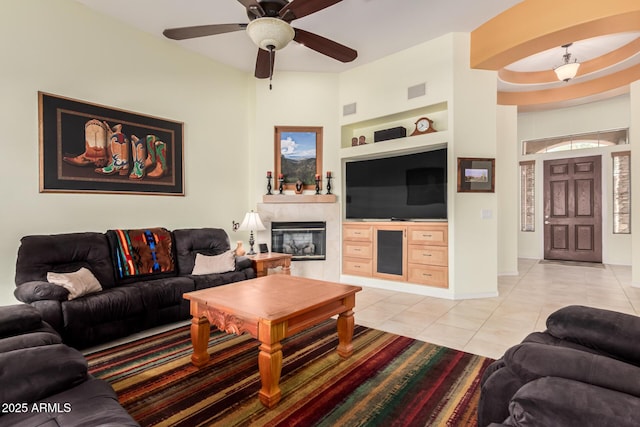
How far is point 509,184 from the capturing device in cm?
596

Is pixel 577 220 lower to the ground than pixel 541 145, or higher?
lower

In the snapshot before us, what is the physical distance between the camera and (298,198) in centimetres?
A: 503

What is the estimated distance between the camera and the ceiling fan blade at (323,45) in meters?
2.86

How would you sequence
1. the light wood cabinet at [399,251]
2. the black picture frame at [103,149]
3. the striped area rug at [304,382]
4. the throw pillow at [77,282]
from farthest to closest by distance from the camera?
the light wood cabinet at [399,251] → the black picture frame at [103,149] → the throw pillow at [77,282] → the striped area rug at [304,382]

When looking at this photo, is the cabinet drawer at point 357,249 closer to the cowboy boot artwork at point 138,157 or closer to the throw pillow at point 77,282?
the cowboy boot artwork at point 138,157

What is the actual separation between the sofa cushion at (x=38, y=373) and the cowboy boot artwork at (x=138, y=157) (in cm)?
290

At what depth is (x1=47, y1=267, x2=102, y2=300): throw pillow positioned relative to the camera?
258 cm

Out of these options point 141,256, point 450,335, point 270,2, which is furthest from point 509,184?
point 141,256

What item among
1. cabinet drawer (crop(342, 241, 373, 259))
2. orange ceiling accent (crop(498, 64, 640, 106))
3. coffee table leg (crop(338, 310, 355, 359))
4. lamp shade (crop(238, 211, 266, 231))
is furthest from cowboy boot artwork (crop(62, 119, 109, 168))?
orange ceiling accent (crop(498, 64, 640, 106))

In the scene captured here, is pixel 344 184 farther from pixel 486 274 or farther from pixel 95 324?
pixel 95 324

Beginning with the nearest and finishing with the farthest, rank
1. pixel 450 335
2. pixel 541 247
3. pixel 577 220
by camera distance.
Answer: pixel 450 335 → pixel 577 220 → pixel 541 247

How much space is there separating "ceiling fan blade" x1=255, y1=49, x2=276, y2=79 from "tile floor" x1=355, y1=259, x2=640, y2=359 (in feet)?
9.03

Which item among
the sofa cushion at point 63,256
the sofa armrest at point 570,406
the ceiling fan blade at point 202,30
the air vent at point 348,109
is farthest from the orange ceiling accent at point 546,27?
the sofa cushion at point 63,256

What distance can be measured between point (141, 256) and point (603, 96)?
7777 millimetres
